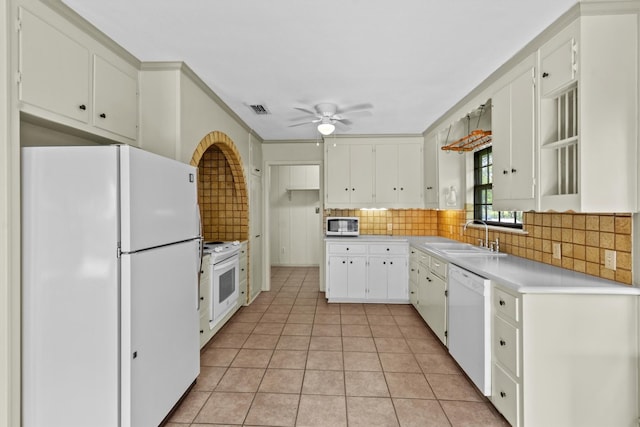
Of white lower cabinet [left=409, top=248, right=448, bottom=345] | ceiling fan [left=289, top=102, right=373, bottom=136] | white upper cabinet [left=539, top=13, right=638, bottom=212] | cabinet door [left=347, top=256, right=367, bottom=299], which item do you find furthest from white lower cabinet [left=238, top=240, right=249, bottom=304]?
white upper cabinet [left=539, top=13, right=638, bottom=212]

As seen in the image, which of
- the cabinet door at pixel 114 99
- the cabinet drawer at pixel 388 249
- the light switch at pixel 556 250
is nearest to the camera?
the cabinet door at pixel 114 99

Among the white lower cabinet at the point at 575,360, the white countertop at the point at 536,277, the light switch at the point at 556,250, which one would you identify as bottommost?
the white lower cabinet at the point at 575,360

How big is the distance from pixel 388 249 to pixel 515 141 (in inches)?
94.7

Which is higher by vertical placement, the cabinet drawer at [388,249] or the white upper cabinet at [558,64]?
the white upper cabinet at [558,64]

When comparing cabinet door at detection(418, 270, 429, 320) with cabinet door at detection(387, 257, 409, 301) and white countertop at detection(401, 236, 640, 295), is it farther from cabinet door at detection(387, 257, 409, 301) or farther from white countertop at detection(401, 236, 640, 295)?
white countertop at detection(401, 236, 640, 295)

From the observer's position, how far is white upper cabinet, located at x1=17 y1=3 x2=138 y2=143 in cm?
159

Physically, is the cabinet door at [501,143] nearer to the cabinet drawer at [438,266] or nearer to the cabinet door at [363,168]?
the cabinet drawer at [438,266]

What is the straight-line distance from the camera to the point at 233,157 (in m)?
3.88

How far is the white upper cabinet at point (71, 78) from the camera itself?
1.59 meters

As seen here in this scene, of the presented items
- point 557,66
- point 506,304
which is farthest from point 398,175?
point 506,304

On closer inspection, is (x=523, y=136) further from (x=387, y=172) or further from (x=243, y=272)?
(x=243, y=272)

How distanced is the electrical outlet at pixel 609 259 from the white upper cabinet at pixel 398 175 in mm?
2811

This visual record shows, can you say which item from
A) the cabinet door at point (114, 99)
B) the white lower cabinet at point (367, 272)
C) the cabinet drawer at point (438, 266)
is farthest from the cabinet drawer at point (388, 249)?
the cabinet door at point (114, 99)

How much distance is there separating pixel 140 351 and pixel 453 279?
7.86 feet
